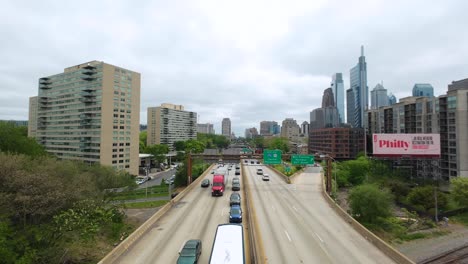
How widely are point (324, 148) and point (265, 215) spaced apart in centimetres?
10453

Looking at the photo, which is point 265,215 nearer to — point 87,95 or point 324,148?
point 87,95

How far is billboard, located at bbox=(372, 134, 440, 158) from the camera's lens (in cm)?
5525

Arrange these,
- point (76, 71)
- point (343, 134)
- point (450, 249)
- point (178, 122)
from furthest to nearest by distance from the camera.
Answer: point (178, 122), point (343, 134), point (76, 71), point (450, 249)

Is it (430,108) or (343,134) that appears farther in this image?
(343,134)

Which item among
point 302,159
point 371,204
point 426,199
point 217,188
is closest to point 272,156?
point 302,159

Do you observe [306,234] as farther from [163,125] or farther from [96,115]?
[163,125]

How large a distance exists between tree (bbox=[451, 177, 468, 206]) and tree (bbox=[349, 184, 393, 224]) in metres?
19.8

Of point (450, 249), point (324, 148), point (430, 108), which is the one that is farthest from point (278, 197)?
point (324, 148)

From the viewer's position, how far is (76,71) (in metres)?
90.2

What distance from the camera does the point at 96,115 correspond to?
275 feet

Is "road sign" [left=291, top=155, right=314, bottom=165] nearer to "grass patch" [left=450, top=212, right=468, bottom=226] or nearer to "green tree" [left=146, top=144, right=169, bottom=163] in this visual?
"grass patch" [left=450, top=212, right=468, bottom=226]

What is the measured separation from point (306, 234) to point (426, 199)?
122ft

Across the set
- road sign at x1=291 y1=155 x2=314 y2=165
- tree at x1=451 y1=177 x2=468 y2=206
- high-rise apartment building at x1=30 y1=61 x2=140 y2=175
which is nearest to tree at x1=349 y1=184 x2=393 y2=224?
road sign at x1=291 y1=155 x2=314 y2=165

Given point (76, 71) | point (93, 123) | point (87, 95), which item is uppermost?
point (76, 71)
